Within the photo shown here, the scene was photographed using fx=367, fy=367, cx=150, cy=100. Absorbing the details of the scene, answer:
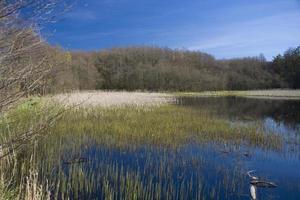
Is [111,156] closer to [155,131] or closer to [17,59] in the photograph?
[155,131]

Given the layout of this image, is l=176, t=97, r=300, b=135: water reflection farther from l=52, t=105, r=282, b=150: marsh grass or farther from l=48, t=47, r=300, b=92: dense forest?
l=48, t=47, r=300, b=92: dense forest

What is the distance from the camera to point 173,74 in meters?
80.5

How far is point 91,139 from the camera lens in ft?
41.5

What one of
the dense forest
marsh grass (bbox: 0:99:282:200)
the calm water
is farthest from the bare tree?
the dense forest

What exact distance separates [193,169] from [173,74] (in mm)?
A: 72025

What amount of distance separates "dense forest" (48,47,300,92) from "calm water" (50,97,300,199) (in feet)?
185

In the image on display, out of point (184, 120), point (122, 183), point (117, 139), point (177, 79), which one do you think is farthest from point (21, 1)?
point (177, 79)

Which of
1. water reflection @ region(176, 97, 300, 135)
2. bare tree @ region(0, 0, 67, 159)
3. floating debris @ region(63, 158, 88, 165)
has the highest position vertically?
bare tree @ region(0, 0, 67, 159)

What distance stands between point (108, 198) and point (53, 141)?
17.9ft

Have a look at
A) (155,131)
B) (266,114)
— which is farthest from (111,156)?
(266,114)

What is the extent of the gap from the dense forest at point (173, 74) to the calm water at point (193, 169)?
56.4 m

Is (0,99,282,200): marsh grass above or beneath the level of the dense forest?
beneath

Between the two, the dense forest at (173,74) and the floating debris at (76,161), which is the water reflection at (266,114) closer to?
the floating debris at (76,161)

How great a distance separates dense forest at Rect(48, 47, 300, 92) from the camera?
7619 centimetres
